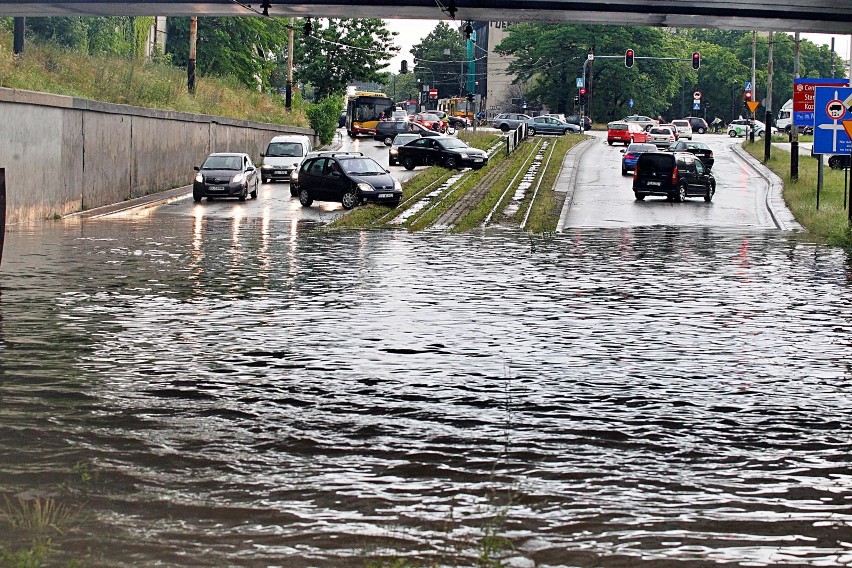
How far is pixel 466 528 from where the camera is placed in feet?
23.2

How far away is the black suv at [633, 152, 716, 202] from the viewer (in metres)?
46.2

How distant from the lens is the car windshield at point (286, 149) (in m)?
54.2

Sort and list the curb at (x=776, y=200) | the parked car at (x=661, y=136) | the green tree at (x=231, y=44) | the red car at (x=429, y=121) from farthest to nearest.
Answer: the red car at (x=429, y=121) < the green tree at (x=231, y=44) < the parked car at (x=661, y=136) < the curb at (x=776, y=200)

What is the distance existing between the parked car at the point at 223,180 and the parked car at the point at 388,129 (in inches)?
1656

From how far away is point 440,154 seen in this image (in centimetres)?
6022

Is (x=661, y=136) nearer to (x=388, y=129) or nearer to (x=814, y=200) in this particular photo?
(x=388, y=129)

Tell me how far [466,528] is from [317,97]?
346ft

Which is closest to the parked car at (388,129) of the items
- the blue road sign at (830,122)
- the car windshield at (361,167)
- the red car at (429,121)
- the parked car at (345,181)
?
the red car at (429,121)

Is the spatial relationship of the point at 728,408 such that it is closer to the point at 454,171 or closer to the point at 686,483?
the point at 686,483

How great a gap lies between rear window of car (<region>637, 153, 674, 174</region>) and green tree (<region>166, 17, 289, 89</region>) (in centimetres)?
4181

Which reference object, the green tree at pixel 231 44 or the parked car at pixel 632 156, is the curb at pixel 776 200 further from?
the green tree at pixel 231 44

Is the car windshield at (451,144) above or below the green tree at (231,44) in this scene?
below

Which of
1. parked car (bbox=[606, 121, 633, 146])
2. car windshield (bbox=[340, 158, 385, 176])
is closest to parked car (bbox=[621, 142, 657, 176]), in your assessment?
car windshield (bbox=[340, 158, 385, 176])

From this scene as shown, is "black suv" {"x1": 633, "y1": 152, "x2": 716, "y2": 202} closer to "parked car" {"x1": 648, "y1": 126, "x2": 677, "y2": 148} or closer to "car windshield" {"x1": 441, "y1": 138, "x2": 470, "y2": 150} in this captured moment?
"car windshield" {"x1": 441, "y1": 138, "x2": 470, "y2": 150}
